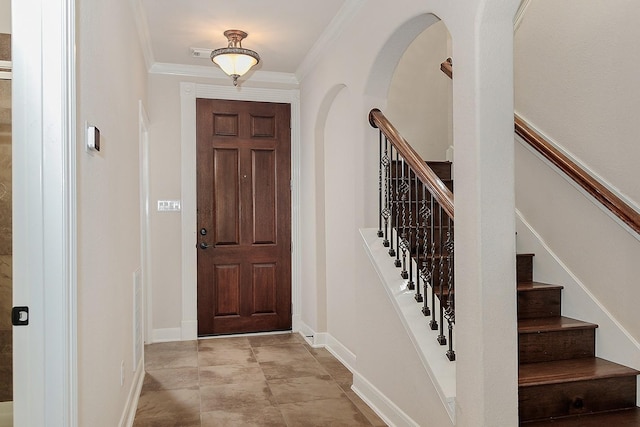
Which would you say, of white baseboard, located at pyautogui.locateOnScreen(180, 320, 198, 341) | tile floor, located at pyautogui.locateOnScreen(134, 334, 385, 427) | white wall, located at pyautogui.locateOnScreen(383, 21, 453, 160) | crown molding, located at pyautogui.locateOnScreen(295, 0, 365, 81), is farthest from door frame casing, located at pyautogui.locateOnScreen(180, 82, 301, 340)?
white wall, located at pyautogui.locateOnScreen(383, 21, 453, 160)

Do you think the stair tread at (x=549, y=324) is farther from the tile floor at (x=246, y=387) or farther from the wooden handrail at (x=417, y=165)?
the tile floor at (x=246, y=387)

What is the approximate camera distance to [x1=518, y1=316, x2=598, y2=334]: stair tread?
94.3 inches

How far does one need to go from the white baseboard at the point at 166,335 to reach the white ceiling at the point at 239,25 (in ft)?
8.58

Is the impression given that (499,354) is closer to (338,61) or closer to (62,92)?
(62,92)

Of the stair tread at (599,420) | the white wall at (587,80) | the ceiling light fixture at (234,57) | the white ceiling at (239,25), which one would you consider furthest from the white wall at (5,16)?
the stair tread at (599,420)

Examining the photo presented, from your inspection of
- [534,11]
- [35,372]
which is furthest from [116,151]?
[534,11]

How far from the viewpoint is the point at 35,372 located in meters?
1.34

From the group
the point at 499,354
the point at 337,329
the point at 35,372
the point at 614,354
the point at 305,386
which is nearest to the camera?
the point at 35,372

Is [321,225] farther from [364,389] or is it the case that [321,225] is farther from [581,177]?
[581,177]

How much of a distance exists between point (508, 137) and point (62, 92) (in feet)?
5.23

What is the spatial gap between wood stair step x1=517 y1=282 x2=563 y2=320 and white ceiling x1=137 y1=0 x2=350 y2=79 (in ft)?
7.38

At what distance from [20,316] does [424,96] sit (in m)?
3.79

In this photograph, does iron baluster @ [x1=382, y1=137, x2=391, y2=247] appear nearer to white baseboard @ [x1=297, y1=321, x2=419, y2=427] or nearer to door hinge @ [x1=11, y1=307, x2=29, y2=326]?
white baseboard @ [x1=297, y1=321, x2=419, y2=427]

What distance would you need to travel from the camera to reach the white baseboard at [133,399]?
2.56 m
